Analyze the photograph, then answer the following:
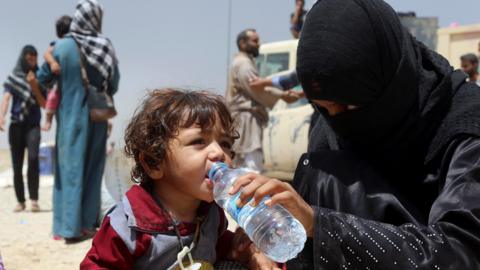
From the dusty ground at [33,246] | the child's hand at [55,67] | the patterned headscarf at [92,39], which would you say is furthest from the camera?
the patterned headscarf at [92,39]

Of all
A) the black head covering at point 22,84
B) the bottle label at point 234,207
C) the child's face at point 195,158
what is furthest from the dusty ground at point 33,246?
the bottle label at point 234,207

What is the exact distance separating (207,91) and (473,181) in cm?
94

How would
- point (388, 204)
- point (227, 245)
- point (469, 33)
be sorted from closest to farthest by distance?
point (388, 204) → point (227, 245) → point (469, 33)

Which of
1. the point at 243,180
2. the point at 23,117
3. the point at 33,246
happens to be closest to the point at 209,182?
the point at 243,180

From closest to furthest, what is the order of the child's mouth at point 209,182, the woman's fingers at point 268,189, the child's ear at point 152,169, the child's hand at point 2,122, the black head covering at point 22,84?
the woman's fingers at point 268,189, the child's mouth at point 209,182, the child's ear at point 152,169, the black head covering at point 22,84, the child's hand at point 2,122

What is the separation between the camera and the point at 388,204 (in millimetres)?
1987

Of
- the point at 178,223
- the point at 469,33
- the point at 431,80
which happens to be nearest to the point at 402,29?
the point at 431,80

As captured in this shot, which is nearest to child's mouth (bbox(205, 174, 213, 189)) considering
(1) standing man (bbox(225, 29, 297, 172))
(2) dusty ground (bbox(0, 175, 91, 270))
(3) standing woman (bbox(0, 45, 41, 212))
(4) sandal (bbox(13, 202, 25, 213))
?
(2) dusty ground (bbox(0, 175, 91, 270))

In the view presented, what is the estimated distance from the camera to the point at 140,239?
6.68 feet

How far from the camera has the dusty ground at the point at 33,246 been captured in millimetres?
4820

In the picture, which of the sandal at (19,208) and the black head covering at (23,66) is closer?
the black head covering at (23,66)

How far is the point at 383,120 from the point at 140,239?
805mm

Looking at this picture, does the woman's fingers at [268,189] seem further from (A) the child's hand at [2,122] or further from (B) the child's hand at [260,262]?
(A) the child's hand at [2,122]

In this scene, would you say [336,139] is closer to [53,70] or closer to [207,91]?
[207,91]
